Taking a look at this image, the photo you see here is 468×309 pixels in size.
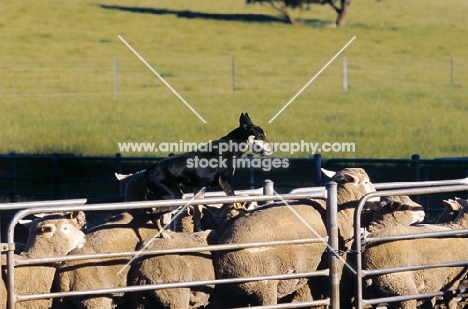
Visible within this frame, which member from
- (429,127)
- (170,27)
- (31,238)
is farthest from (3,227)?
(170,27)

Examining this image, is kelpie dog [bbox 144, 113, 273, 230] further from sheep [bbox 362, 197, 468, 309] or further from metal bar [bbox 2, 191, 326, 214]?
sheep [bbox 362, 197, 468, 309]

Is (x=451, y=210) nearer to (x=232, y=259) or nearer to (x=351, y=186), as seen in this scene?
(x=351, y=186)

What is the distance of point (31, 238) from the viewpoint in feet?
22.7

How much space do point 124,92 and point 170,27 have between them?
49.0ft

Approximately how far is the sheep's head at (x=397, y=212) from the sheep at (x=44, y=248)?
2.28 meters

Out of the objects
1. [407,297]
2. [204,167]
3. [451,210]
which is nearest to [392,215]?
[451,210]

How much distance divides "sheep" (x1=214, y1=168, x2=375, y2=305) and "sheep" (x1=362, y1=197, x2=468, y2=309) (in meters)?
0.24

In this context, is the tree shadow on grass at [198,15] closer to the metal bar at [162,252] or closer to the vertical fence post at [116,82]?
the vertical fence post at [116,82]

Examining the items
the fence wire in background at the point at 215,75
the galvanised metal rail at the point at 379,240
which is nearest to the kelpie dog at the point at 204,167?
the galvanised metal rail at the point at 379,240

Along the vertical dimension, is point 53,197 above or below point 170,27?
below

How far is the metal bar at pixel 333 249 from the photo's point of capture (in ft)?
22.0

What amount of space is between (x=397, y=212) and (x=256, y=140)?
124 cm

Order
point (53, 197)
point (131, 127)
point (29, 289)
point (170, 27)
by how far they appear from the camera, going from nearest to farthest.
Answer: point (29, 289) → point (53, 197) → point (131, 127) → point (170, 27)

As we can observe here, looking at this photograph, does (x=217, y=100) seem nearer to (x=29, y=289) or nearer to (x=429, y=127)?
(x=429, y=127)
